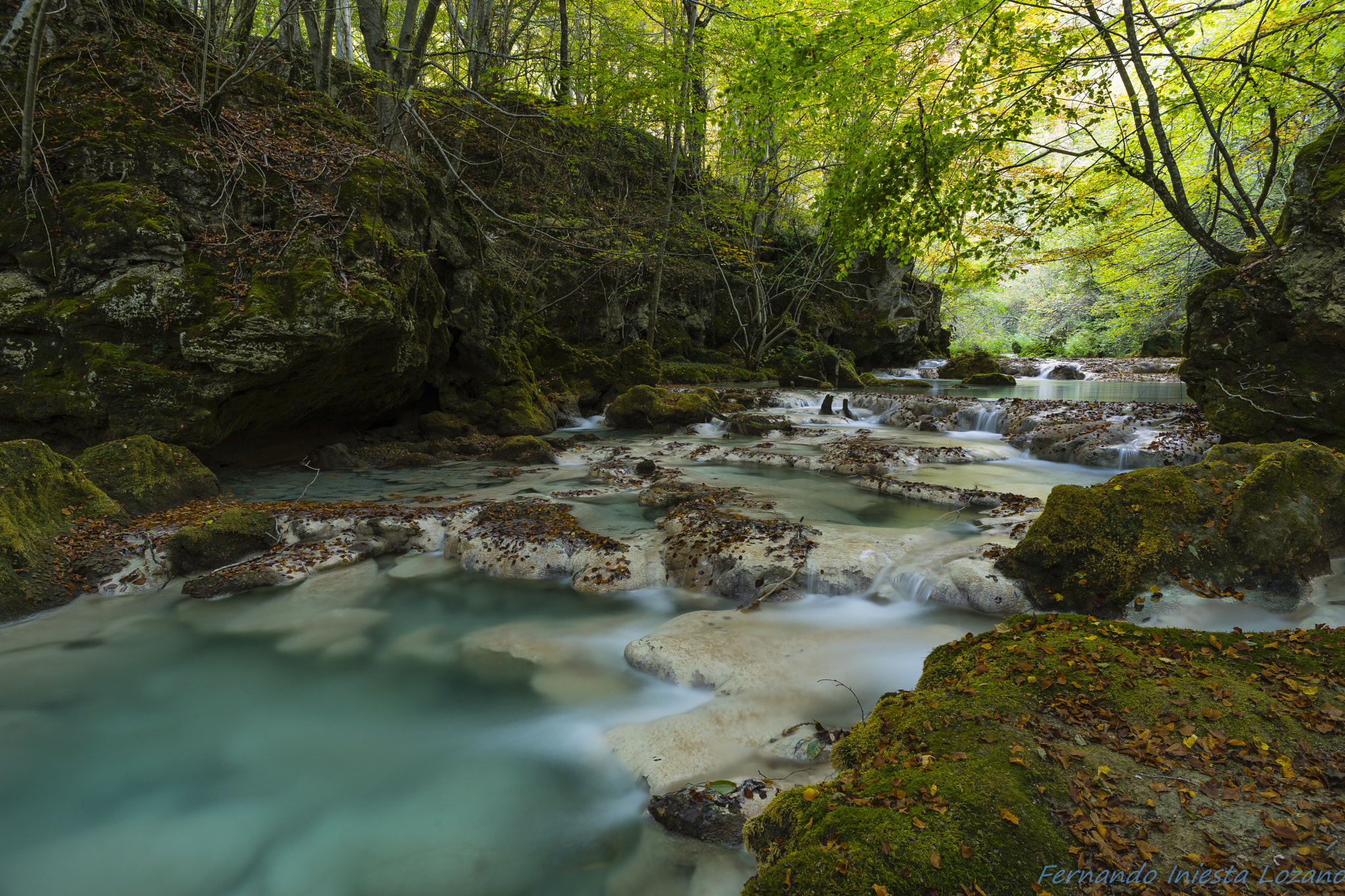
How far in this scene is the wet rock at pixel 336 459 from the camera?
30.8ft

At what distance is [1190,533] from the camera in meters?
A: 4.28

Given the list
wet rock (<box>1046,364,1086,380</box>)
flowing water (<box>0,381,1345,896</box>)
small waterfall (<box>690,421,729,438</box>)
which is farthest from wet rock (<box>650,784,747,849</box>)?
wet rock (<box>1046,364,1086,380</box>)

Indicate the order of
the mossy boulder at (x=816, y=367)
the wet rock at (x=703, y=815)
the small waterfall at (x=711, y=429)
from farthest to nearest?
the mossy boulder at (x=816, y=367)
the small waterfall at (x=711, y=429)
the wet rock at (x=703, y=815)

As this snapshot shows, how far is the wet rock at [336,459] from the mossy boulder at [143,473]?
2.55 metres

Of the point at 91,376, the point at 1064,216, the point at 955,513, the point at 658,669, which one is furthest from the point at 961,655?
the point at 91,376

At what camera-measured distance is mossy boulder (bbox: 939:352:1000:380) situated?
25469mm

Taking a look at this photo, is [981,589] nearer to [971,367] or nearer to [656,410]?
[656,410]

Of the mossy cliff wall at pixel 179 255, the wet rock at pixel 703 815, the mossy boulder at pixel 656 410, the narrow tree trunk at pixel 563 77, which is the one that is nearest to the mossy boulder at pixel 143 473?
the mossy cliff wall at pixel 179 255

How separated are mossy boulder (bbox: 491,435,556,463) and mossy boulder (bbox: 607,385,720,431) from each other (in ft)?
12.5

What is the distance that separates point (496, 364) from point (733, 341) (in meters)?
14.3

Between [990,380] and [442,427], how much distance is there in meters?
21.3

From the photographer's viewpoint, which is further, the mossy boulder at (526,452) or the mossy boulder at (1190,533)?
the mossy boulder at (526,452)

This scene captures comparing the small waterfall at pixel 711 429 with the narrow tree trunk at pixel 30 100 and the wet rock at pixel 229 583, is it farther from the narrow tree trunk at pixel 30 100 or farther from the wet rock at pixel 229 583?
the narrow tree trunk at pixel 30 100

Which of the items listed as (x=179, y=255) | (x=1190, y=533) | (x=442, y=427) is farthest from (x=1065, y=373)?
(x=179, y=255)
